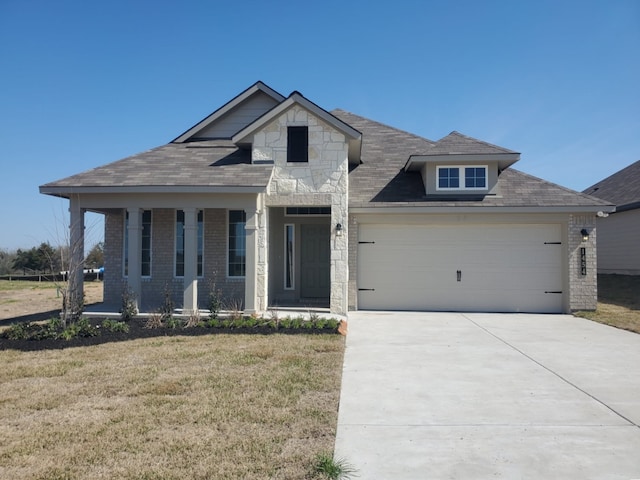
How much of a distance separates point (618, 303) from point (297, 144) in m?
11.5

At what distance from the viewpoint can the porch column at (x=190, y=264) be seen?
11.0m

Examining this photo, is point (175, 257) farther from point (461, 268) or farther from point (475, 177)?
point (475, 177)

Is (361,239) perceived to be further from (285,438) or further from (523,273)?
(285,438)

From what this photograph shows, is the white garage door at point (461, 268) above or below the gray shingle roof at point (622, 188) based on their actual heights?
below

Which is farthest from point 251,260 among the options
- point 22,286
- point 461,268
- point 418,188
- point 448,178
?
point 22,286

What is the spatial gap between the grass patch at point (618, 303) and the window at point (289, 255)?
8.32 m

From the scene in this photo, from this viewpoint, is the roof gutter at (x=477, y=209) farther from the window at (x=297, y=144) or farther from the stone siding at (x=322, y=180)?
the window at (x=297, y=144)

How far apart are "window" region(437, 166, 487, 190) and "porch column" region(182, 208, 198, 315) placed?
7.30 m

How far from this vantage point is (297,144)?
12.3 meters

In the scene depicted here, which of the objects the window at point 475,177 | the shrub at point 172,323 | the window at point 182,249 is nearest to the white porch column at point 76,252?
the shrub at point 172,323

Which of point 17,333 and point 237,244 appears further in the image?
point 237,244

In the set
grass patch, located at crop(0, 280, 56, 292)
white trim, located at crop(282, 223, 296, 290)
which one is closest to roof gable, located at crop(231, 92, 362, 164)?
white trim, located at crop(282, 223, 296, 290)

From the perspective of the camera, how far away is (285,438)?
428cm

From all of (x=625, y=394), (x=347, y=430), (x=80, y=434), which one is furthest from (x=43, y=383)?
(x=625, y=394)
